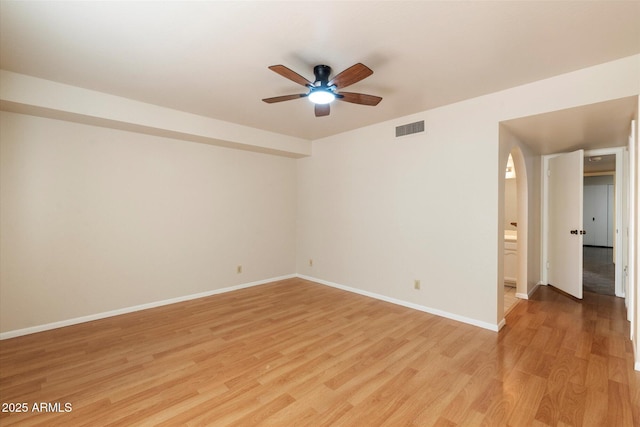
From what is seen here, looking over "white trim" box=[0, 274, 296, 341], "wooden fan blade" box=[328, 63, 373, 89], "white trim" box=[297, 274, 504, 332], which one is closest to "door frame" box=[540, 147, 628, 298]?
"white trim" box=[297, 274, 504, 332]

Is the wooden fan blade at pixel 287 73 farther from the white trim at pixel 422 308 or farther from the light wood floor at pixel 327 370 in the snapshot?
the white trim at pixel 422 308

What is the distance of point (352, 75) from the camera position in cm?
216

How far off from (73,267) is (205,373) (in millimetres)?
2269

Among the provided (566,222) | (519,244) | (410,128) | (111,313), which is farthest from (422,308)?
(111,313)

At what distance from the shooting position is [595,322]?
10.7 ft

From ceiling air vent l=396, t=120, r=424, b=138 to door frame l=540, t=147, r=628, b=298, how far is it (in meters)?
2.73

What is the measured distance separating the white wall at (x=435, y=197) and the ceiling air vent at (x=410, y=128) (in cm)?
7

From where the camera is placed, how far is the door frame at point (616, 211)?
419cm

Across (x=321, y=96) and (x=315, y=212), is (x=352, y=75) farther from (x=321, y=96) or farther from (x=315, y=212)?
(x=315, y=212)

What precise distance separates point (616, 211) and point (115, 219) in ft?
23.3

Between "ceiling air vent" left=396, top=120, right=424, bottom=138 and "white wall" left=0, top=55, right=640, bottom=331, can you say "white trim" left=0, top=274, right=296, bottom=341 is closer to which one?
"white wall" left=0, top=55, right=640, bottom=331

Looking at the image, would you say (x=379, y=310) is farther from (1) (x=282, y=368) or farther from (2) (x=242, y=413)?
(2) (x=242, y=413)

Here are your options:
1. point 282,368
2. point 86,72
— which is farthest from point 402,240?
point 86,72

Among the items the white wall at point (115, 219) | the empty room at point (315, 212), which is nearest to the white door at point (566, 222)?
the empty room at point (315, 212)
